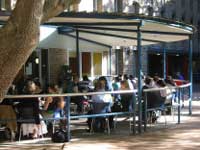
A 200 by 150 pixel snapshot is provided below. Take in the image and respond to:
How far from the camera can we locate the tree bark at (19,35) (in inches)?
262

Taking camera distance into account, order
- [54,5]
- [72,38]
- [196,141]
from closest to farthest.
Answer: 1. [54,5]
2. [196,141]
3. [72,38]

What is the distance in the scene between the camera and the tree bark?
21.8 ft

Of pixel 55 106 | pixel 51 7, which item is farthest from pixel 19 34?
pixel 55 106

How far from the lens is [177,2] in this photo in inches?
1742

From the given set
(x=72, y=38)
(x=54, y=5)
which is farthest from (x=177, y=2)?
(x=54, y=5)

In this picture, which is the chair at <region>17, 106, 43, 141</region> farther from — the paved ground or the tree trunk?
the tree trunk

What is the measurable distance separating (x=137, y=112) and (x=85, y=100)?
2371mm

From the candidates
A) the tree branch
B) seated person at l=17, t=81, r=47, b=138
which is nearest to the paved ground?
seated person at l=17, t=81, r=47, b=138

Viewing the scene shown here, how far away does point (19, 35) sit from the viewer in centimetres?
668

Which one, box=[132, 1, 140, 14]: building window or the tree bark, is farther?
box=[132, 1, 140, 14]: building window

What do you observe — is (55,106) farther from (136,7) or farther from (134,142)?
(136,7)

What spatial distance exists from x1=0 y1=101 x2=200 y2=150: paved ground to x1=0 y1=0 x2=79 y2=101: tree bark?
4.07 meters

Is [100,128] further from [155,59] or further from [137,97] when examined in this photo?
[155,59]

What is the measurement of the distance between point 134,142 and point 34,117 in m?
2.24
